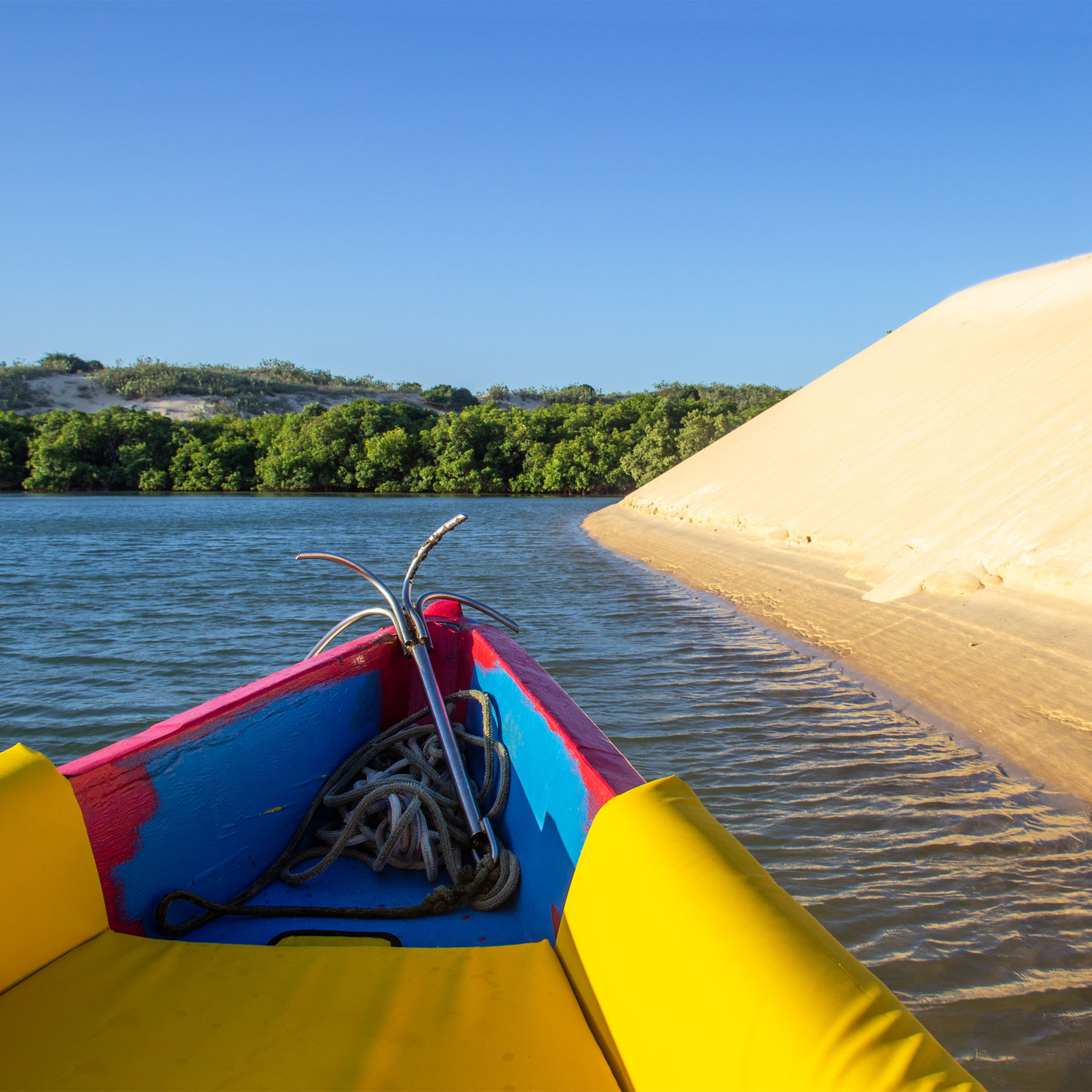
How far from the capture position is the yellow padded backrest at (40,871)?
1.49m

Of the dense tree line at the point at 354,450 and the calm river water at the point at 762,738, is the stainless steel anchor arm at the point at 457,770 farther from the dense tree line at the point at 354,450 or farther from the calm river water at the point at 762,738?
the dense tree line at the point at 354,450

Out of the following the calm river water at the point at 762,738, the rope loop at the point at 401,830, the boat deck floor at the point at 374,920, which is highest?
the rope loop at the point at 401,830

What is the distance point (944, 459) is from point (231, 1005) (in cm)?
1257

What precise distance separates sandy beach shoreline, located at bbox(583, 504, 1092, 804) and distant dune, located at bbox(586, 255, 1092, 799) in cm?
Result: 2

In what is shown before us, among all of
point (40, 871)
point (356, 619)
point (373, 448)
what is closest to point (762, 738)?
point (356, 619)

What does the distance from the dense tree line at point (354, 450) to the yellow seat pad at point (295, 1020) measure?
44093 mm

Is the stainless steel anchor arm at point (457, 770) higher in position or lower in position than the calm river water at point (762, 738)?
higher

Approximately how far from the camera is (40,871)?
61.3 inches

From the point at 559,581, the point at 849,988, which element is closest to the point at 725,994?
the point at 849,988

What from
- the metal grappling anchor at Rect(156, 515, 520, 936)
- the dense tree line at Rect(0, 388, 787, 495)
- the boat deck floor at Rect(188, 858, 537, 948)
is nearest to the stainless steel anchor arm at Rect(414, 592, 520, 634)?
the metal grappling anchor at Rect(156, 515, 520, 936)

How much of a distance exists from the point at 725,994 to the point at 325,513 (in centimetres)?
3119

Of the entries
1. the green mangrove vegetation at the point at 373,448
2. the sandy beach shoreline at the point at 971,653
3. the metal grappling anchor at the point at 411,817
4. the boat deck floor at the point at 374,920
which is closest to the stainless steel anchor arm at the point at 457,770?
the metal grappling anchor at the point at 411,817

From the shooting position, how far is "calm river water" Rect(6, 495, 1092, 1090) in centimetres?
234

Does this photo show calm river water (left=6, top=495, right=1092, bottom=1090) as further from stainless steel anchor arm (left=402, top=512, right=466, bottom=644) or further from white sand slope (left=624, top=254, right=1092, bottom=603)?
white sand slope (left=624, top=254, right=1092, bottom=603)
